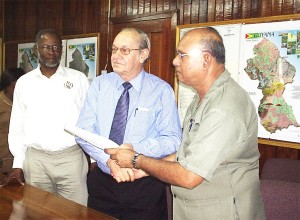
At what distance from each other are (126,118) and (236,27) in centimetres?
191

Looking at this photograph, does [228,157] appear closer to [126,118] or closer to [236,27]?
[126,118]

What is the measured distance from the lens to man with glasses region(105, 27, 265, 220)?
4.19 ft

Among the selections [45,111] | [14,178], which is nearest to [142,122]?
[14,178]

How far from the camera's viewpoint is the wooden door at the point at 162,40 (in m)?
3.82

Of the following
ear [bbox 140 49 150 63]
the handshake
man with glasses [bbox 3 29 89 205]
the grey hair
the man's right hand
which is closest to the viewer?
the grey hair

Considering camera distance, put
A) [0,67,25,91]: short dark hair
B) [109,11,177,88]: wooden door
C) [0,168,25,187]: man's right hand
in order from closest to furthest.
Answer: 1. [0,168,25,187]: man's right hand
2. [0,67,25,91]: short dark hair
3. [109,11,177,88]: wooden door

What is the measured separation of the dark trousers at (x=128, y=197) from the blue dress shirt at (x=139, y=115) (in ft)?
0.29

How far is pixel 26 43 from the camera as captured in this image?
553 centimetres

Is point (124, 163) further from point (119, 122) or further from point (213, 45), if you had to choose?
point (213, 45)

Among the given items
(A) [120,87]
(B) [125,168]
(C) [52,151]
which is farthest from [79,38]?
(B) [125,168]

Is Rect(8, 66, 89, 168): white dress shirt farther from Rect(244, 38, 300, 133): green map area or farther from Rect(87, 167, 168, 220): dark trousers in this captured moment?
Rect(244, 38, 300, 133): green map area

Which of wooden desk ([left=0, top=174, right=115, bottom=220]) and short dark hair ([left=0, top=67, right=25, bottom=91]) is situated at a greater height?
short dark hair ([left=0, top=67, right=25, bottom=91])

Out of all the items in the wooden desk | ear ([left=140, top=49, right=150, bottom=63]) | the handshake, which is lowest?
the wooden desk

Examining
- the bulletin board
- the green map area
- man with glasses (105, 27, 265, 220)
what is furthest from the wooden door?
man with glasses (105, 27, 265, 220)
